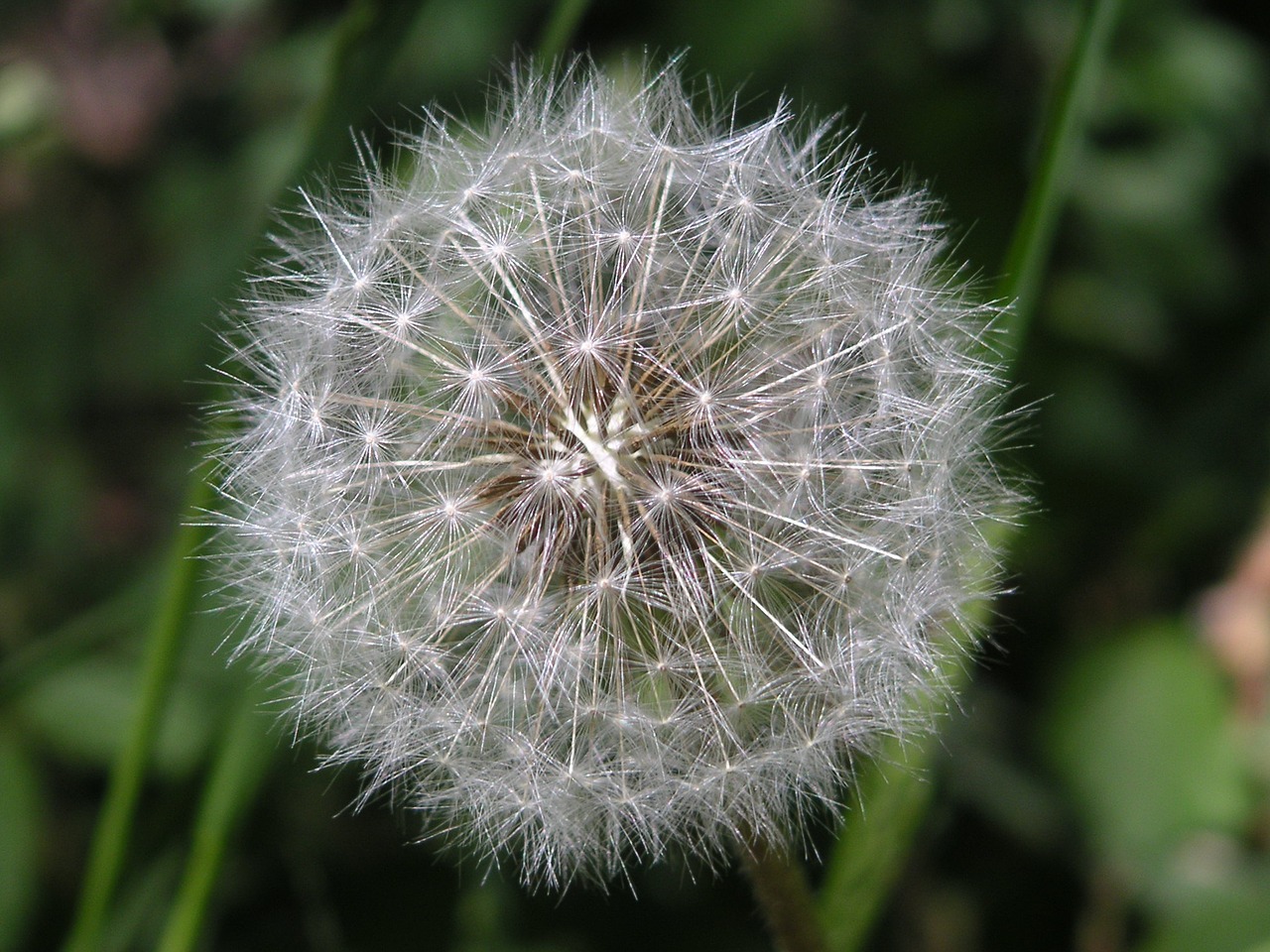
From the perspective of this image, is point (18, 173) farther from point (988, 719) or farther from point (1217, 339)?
point (1217, 339)

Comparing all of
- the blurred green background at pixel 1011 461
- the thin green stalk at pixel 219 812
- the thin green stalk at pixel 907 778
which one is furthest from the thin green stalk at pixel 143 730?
the thin green stalk at pixel 907 778

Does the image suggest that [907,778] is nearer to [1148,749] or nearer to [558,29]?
[1148,749]

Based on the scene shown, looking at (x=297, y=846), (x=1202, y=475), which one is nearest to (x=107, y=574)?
(x=297, y=846)

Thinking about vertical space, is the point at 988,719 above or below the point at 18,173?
below

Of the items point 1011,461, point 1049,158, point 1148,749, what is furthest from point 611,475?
point 1148,749

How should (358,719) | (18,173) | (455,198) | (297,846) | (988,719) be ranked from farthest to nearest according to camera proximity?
(18,173) → (988,719) → (297,846) → (455,198) → (358,719)

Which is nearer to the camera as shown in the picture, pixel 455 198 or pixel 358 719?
pixel 358 719
